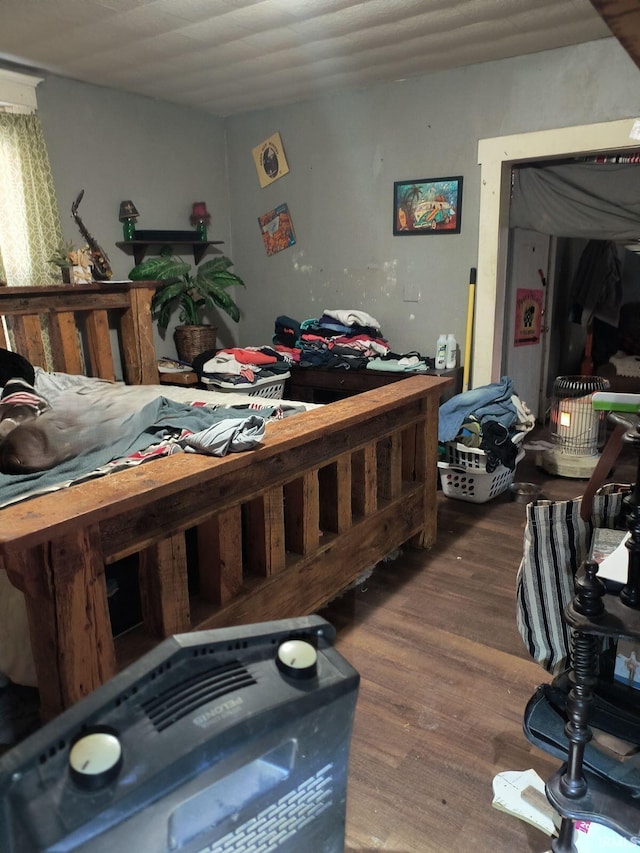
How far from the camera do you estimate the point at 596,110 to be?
3143mm

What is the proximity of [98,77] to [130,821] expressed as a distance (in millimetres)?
3828

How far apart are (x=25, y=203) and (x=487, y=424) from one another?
2641 millimetres

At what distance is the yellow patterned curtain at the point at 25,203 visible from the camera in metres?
3.21

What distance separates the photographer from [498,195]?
3504 mm

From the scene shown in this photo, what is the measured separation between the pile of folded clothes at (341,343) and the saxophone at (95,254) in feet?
3.76

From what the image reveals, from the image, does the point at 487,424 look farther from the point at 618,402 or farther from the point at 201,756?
the point at 201,756

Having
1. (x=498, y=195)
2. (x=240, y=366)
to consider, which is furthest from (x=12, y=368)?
(x=498, y=195)

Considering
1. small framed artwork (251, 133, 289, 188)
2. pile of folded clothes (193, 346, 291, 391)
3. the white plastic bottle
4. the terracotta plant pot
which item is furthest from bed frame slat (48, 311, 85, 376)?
the white plastic bottle

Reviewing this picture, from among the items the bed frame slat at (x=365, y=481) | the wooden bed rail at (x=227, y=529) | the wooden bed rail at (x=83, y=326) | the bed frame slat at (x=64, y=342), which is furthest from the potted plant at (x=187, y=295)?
the bed frame slat at (x=365, y=481)

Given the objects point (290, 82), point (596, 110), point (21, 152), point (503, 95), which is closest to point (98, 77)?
point (21, 152)

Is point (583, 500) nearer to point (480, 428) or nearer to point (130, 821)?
point (130, 821)

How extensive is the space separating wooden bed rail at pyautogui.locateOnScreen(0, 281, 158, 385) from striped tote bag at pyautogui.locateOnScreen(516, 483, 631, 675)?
2584 millimetres

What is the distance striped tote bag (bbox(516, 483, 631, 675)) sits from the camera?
1279mm

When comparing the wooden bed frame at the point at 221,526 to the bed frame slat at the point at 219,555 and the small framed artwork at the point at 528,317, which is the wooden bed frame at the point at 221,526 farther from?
the small framed artwork at the point at 528,317
